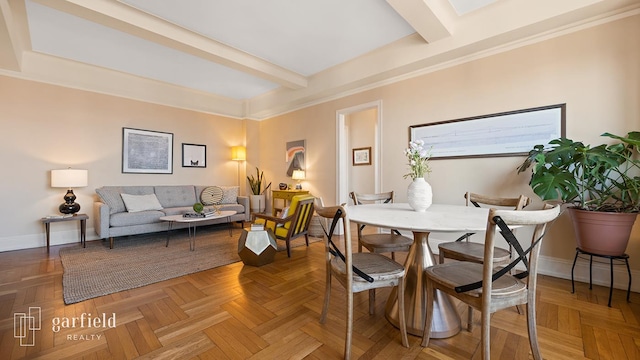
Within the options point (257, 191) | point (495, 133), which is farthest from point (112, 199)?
point (495, 133)

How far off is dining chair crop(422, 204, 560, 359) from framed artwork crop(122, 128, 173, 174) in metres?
5.12

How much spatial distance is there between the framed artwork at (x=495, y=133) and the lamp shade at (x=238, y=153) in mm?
3933

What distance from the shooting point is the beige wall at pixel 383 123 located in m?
2.36

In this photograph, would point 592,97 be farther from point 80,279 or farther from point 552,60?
point 80,279

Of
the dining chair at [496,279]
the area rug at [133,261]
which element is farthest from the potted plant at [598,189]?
the area rug at [133,261]

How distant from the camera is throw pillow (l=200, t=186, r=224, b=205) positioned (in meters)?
4.99

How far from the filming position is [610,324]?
173cm

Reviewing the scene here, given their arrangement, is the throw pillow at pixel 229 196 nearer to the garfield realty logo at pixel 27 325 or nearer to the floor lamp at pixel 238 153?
the floor lamp at pixel 238 153

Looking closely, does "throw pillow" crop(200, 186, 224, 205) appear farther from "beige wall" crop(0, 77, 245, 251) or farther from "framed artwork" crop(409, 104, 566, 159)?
"framed artwork" crop(409, 104, 566, 159)

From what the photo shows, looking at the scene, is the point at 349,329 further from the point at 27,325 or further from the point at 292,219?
the point at 27,325

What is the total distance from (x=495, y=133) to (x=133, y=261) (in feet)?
14.8

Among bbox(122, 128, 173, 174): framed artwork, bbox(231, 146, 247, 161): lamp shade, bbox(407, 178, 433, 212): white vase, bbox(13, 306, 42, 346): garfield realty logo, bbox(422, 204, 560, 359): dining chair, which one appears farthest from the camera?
bbox(231, 146, 247, 161): lamp shade

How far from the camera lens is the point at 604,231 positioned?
2.04m

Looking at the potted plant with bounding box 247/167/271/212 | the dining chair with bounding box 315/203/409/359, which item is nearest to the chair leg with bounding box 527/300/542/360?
the dining chair with bounding box 315/203/409/359
